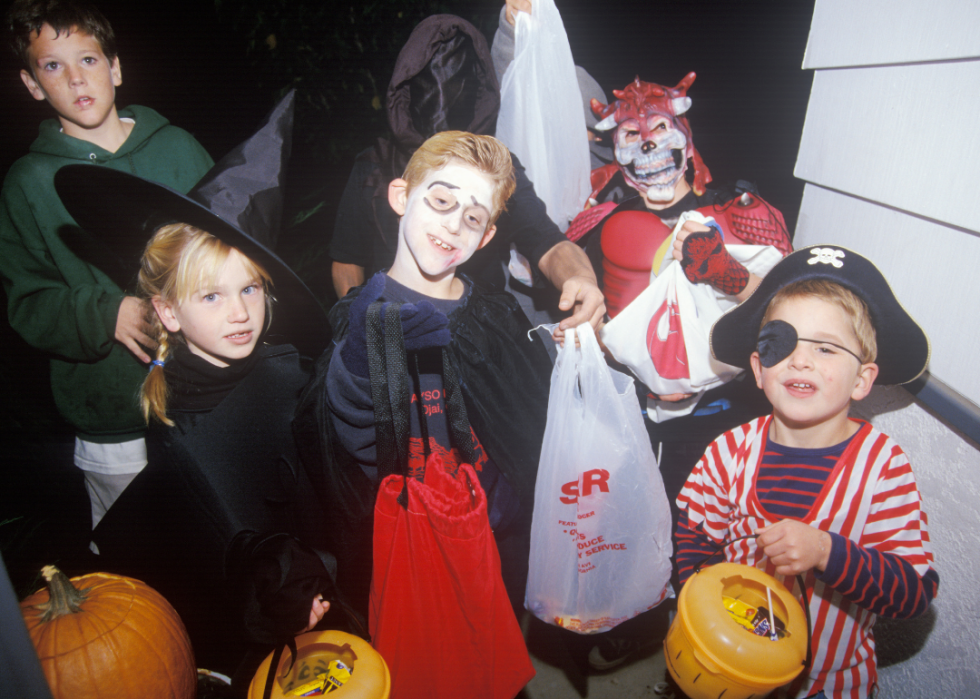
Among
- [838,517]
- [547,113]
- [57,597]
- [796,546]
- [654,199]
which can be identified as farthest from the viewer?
[547,113]

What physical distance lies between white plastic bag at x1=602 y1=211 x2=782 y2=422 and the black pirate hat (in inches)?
6.3

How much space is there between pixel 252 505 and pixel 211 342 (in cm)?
48

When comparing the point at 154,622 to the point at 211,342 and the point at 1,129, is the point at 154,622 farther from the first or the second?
the point at 1,129

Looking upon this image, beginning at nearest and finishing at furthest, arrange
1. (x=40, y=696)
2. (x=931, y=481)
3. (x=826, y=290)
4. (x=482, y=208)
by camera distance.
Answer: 1. (x=40, y=696)
2. (x=826, y=290)
3. (x=482, y=208)
4. (x=931, y=481)

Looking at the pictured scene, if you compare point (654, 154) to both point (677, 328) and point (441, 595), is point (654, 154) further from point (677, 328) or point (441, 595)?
point (441, 595)

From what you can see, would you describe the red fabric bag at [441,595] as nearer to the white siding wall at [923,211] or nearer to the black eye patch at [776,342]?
the black eye patch at [776,342]

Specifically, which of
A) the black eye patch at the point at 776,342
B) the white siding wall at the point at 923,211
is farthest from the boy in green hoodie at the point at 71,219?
the white siding wall at the point at 923,211

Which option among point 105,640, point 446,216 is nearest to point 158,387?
point 105,640

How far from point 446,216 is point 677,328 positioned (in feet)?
2.49

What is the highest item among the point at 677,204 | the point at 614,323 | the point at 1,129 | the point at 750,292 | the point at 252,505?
the point at 1,129

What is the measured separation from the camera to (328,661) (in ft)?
4.06

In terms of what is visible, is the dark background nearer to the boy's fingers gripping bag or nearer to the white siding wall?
the white siding wall

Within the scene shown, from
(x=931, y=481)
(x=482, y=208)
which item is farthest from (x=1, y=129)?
(x=931, y=481)

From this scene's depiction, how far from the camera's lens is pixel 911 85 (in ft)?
4.62
